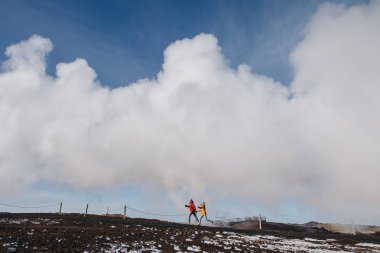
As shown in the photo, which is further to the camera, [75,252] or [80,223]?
[80,223]

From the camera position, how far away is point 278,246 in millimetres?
24891

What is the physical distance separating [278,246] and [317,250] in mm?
2507

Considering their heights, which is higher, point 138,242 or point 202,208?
point 202,208

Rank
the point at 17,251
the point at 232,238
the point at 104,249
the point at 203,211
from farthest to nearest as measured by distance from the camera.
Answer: the point at 203,211 → the point at 232,238 → the point at 104,249 → the point at 17,251

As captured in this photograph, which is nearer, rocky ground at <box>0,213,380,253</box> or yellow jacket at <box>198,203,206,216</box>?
rocky ground at <box>0,213,380,253</box>

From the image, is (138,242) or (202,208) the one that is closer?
(138,242)

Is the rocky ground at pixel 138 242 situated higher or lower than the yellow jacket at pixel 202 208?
lower

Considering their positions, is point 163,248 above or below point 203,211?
below

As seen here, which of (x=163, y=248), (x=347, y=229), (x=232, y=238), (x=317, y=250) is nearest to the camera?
(x=163, y=248)

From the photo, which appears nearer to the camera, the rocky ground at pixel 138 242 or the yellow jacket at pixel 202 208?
the rocky ground at pixel 138 242

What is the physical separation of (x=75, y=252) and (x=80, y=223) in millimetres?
11825

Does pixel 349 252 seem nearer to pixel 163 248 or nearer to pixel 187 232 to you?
pixel 187 232

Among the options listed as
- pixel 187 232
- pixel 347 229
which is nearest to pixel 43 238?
pixel 187 232

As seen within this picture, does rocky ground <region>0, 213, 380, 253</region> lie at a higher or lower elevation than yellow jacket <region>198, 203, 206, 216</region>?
lower
